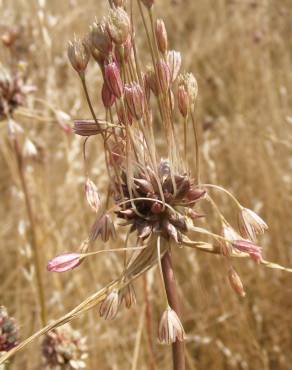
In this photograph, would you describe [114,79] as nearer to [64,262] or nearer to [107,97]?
[107,97]

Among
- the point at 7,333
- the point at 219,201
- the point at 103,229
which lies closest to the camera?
the point at 103,229

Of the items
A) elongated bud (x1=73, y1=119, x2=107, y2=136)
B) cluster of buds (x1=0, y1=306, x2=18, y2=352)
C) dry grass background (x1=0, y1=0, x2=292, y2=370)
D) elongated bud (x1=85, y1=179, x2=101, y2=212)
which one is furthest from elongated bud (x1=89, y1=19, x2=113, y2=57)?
dry grass background (x1=0, y1=0, x2=292, y2=370)

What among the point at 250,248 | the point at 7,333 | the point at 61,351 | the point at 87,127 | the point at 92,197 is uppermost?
the point at 87,127

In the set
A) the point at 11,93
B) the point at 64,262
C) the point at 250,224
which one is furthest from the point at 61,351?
the point at 11,93

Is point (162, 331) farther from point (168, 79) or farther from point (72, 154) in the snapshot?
point (72, 154)

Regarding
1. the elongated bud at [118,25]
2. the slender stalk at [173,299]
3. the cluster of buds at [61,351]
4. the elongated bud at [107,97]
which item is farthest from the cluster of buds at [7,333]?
the elongated bud at [118,25]

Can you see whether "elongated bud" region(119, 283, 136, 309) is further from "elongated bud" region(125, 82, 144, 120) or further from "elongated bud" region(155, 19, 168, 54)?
"elongated bud" region(155, 19, 168, 54)

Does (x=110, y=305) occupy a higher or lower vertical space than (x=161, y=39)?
lower
